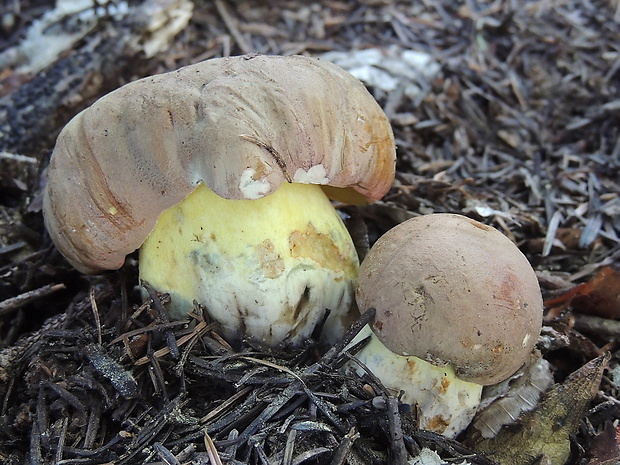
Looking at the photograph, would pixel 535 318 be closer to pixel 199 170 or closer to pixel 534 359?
pixel 534 359

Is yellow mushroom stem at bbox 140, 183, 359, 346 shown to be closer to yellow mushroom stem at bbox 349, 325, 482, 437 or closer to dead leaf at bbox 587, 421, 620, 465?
yellow mushroom stem at bbox 349, 325, 482, 437

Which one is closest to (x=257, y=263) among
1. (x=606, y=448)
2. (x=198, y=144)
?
(x=198, y=144)

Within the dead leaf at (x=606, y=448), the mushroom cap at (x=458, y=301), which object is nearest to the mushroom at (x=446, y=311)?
the mushroom cap at (x=458, y=301)

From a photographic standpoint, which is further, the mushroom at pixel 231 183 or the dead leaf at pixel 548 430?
the dead leaf at pixel 548 430

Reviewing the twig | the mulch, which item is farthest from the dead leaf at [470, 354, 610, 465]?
the twig

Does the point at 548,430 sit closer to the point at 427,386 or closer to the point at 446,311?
the point at 427,386

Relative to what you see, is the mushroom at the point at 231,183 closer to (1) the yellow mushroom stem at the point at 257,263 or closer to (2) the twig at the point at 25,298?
(1) the yellow mushroom stem at the point at 257,263
